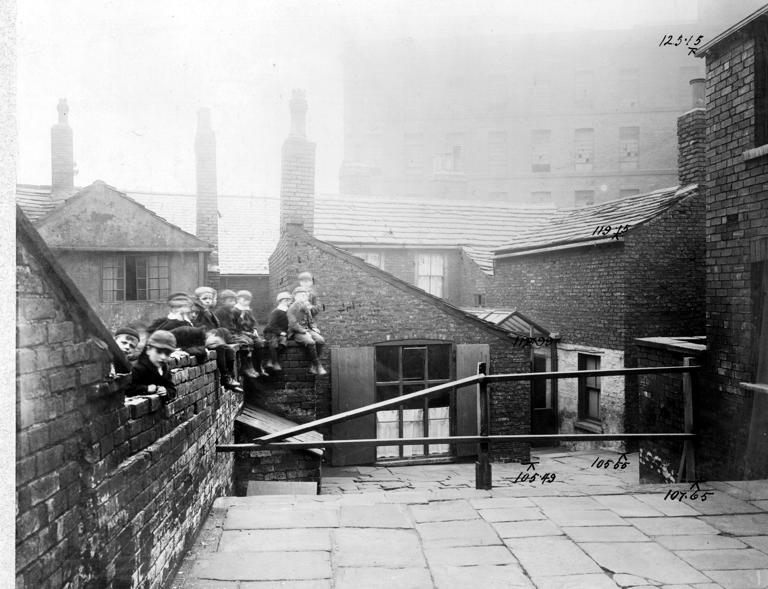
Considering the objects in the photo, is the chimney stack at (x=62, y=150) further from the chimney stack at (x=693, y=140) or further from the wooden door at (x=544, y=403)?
the chimney stack at (x=693, y=140)

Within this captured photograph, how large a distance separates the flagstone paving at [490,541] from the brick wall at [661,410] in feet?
8.17

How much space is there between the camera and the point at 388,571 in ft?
8.54

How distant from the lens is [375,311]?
407 inches

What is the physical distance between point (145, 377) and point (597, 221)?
38.5 ft

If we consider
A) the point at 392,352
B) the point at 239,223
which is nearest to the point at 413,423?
the point at 392,352

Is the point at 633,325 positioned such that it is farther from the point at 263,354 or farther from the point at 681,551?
the point at 681,551

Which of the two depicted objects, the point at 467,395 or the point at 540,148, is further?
the point at 540,148

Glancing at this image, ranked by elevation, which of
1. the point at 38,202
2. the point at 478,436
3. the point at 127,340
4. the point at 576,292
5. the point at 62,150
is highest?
the point at 62,150

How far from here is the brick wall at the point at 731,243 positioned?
495 cm

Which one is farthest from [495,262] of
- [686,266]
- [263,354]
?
[263,354]

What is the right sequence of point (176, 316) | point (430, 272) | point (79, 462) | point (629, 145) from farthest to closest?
point (430, 272) → point (629, 145) → point (176, 316) → point (79, 462)

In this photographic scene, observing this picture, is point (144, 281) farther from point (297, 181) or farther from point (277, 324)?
point (297, 181)

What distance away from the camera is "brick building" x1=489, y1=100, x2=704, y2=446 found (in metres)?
11.2

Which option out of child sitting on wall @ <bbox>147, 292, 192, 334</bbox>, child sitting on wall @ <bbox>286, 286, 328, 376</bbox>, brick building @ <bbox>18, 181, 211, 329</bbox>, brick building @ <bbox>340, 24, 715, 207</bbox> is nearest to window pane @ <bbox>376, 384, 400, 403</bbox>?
child sitting on wall @ <bbox>286, 286, 328, 376</bbox>
